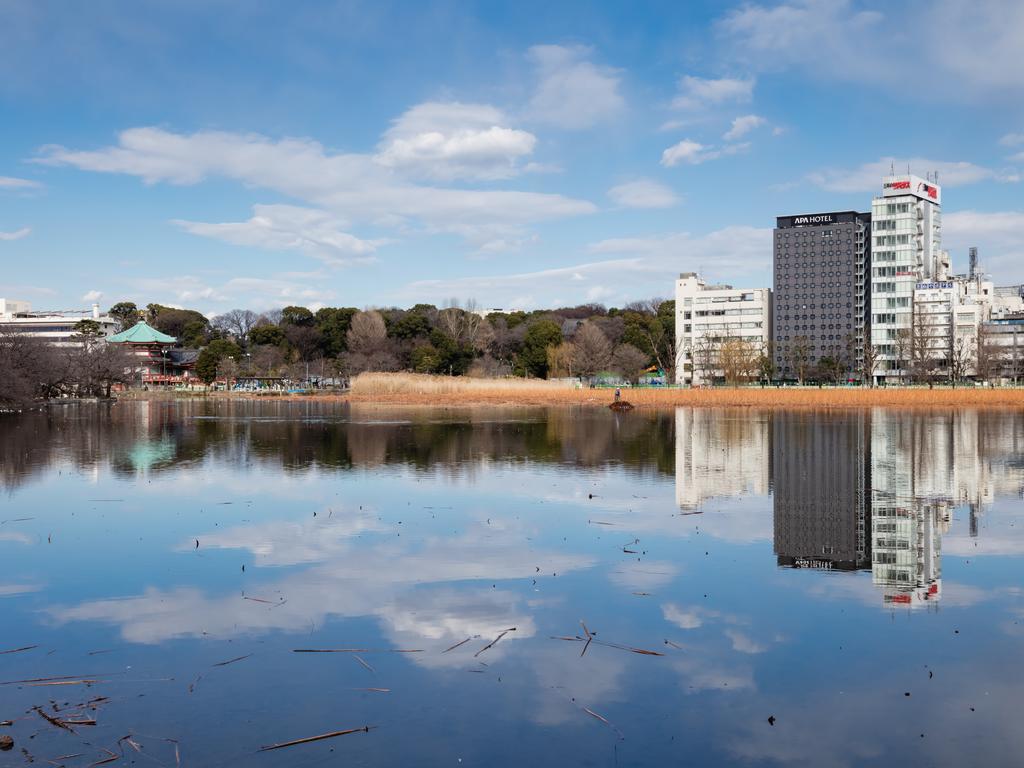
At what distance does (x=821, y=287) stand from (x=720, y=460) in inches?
Result: 4311

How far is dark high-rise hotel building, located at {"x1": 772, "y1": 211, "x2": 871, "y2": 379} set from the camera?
124m

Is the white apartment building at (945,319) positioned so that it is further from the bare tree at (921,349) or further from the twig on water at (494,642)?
the twig on water at (494,642)

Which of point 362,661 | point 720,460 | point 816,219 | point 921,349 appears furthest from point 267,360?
point 362,661

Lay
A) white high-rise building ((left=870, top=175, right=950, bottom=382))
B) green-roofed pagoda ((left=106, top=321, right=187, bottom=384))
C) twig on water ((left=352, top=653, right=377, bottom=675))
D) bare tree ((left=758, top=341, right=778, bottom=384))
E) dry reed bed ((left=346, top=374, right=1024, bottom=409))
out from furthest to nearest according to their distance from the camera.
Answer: white high-rise building ((left=870, top=175, right=950, bottom=382)), bare tree ((left=758, top=341, right=778, bottom=384)), green-roofed pagoda ((left=106, top=321, right=187, bottom=384)), dry reed bed ((left=346, top=374, right=1024, bottom=409)), twig on water ((left=352, top=653, right=377, bottom=675))

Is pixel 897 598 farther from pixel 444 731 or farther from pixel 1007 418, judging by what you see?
pixel 1007 418

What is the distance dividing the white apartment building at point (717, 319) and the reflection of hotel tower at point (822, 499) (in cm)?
9916

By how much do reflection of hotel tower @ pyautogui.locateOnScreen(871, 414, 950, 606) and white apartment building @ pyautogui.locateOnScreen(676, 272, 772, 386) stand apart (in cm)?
10087

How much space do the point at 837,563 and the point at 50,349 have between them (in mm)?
76042

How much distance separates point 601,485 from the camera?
20.0m

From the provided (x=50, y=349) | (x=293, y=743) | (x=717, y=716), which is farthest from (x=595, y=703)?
(x=50, y=349)

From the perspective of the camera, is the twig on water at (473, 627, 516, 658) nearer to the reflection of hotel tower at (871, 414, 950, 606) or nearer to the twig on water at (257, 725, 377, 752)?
the twig on water at (257, 725, 377, 752)

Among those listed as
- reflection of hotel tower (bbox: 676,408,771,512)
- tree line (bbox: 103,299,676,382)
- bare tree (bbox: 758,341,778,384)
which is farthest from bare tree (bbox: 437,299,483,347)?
reflection of hotel tower (bbox: 676,408,771,512)

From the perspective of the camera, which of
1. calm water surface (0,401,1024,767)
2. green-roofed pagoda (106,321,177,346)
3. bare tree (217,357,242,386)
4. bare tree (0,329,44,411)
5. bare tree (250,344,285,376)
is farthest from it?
bare tree (250,344,285,376)

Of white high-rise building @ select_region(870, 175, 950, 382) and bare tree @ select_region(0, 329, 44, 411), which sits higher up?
white high-rise building @ select_region(870, 175, 950, 382)
